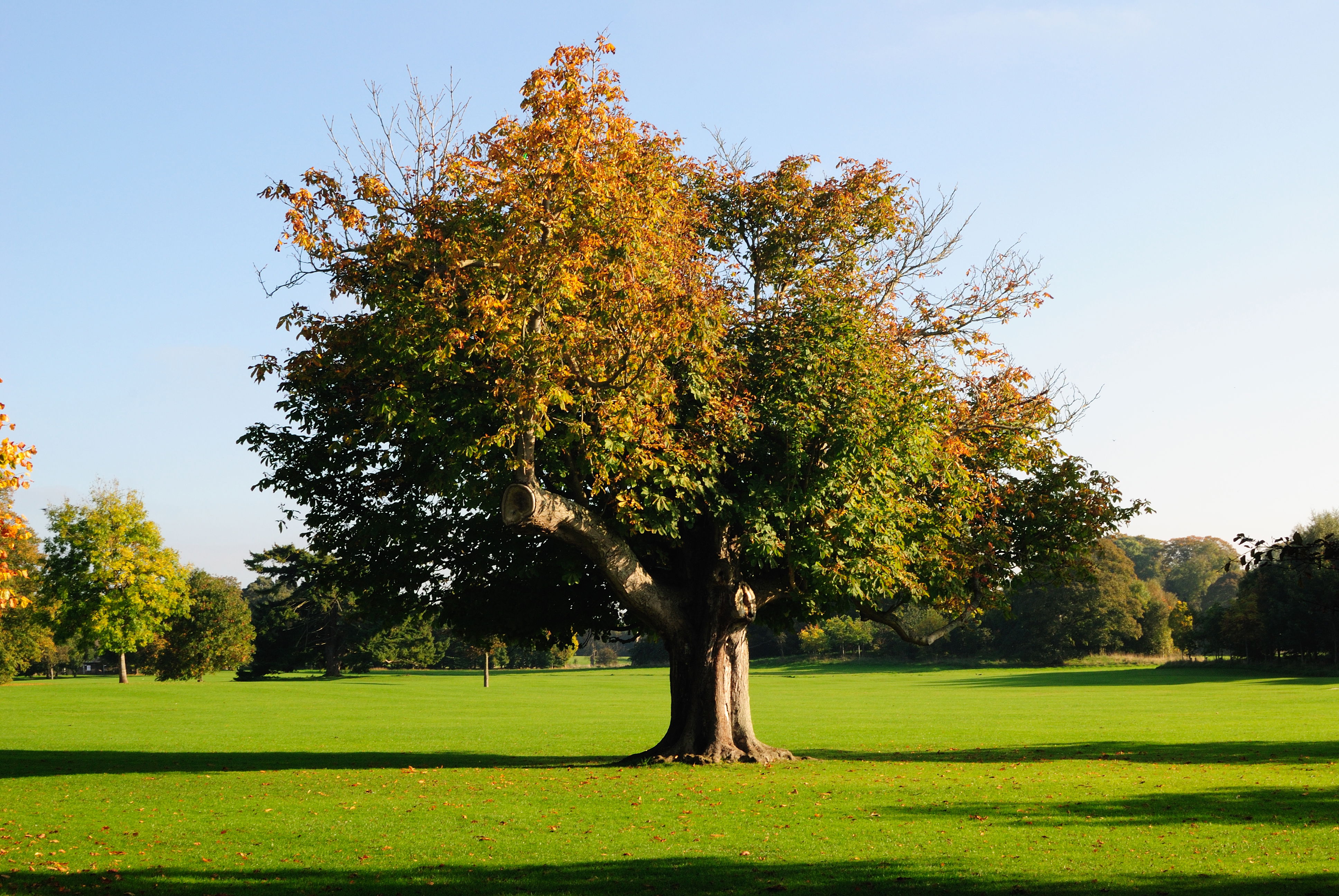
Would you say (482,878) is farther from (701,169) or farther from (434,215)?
(701,169)

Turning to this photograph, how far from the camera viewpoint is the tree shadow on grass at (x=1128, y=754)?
2230 cm

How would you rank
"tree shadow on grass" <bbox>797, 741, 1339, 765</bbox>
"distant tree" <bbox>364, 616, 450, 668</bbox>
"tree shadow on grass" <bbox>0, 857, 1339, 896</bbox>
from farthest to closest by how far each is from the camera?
1. "distant tree" <bbox>364, 616, 450, 668</bbox>
2. "tree shadow on grass" <bbox>797, 741, 1339, 765</bbox>
3. "tree shadow on grass" <bbox>0, 857, 1339, 896</bbox>

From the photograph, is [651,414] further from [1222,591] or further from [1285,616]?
[1222,591]

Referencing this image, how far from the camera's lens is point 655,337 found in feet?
55.5

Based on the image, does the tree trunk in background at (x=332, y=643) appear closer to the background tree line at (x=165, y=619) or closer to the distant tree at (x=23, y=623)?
the background tree line at (x=165, y=619)

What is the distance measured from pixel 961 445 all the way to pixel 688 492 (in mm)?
5994

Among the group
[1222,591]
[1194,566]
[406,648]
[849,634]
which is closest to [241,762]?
[406,648]

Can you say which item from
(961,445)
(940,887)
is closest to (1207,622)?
(961,445)

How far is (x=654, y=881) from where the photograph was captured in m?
9.84

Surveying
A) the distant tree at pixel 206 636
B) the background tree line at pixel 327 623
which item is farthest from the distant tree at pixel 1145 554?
the distant tree at pixel 206 636

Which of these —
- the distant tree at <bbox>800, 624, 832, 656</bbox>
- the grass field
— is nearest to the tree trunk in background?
the grass field

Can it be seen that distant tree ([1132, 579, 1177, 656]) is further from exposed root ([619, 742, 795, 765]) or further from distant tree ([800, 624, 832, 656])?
exposed root ([619, 742, 795, 765])

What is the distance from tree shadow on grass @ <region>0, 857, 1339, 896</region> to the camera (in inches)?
368

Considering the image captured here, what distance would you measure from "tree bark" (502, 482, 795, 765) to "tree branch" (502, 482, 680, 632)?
0.11ft
